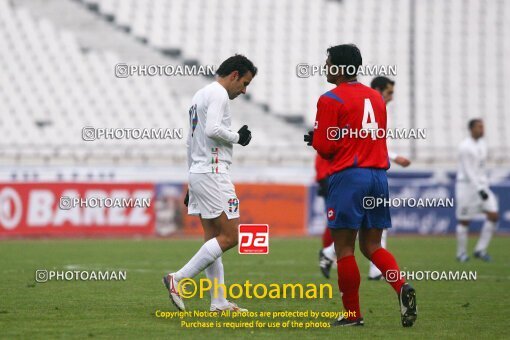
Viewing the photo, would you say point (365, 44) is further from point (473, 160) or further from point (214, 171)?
point (214, 171)

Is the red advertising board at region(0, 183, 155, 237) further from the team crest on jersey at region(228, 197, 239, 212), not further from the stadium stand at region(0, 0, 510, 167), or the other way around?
the team crest on jersey at region(228, 197, 239, 212)

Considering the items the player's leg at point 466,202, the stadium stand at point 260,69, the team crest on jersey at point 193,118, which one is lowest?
the player's leg at point 466,202

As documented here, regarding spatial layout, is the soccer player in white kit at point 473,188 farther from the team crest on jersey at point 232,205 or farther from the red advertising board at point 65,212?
the team crest on jersey at point 232,205

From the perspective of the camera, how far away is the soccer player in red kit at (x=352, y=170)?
7.74 meters

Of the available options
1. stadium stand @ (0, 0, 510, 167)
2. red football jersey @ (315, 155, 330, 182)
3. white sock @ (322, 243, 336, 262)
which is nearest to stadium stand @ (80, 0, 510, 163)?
stadium stand @ (0, 0, 510, 167)

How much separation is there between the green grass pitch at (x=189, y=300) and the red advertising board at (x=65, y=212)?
2913 mm

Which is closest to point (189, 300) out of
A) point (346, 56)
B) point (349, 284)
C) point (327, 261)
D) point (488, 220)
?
point (349, 284)

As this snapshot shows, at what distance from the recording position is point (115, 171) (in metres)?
22.1

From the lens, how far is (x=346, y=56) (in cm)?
788

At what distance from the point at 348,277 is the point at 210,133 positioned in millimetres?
1732

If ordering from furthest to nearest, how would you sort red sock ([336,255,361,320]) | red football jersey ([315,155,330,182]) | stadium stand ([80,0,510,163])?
stadium stand ([80,0,510,163]), red football jersey ([315,155,330,182]), red sock ([336,255,361,320])

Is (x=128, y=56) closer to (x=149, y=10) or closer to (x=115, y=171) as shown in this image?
(x=149, y=10)

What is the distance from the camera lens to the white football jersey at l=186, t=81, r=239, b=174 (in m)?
8.42

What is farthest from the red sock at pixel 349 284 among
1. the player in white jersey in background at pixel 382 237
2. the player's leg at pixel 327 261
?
the player's leg at pixel 327 261
